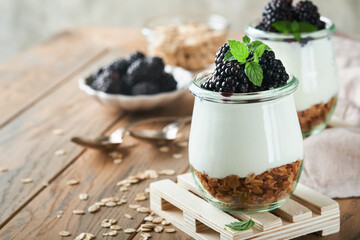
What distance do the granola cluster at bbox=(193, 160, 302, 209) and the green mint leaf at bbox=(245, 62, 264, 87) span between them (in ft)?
0.44

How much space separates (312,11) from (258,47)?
1.19ft

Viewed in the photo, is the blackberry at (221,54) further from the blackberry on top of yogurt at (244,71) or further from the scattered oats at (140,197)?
the scattered oats at (140,197)

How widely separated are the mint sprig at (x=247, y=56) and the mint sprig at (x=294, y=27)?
0.94 feet

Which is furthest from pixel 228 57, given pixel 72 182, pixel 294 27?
pixel 72 182

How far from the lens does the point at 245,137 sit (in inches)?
32.1

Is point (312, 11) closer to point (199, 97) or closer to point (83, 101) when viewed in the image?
point (199, 97)

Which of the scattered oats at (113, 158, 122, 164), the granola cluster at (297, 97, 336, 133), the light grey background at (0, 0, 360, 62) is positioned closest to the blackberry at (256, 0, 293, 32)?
the granola cluster at (297, 97, 336, 133)

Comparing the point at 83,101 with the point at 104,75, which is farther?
the point at 83,101

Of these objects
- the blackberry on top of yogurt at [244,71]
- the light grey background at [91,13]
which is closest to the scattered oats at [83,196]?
the blackberry on top of yogurt at [244,71]

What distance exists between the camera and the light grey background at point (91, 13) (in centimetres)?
338

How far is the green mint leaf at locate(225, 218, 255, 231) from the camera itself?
2.68ft

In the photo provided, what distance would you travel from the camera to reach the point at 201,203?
0.91 meters

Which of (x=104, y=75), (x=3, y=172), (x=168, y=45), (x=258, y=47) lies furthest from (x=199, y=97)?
(x=168, y=45)

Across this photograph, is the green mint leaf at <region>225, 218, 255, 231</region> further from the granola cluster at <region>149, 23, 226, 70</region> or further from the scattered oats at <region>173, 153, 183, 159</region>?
the granola cluster at <region>149, 23, 226, 70</region>
